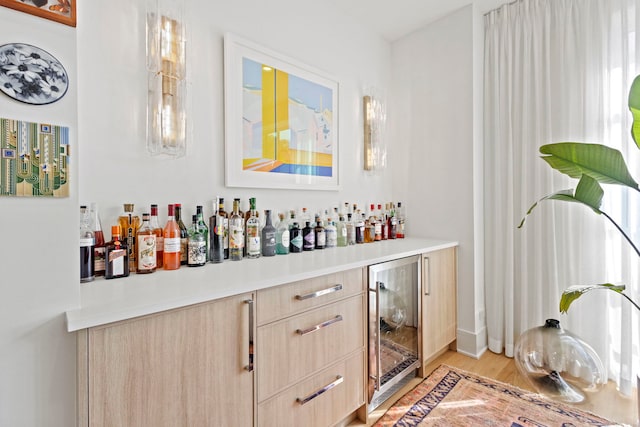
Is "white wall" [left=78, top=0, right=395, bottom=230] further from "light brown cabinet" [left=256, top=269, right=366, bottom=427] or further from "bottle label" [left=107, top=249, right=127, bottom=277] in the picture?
"light brown cabinet" [left=256, top=269, right=366, bottom=427]

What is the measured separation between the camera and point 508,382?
194 centimetres

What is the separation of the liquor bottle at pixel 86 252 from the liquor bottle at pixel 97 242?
0.05ft

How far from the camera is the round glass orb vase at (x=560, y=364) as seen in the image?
1506mm

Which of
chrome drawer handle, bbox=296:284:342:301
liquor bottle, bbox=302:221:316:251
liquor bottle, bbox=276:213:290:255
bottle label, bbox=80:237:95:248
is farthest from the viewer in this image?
liquor bottle, bbox=302:221:316:251

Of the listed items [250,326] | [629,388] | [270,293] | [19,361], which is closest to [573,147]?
[270,293]

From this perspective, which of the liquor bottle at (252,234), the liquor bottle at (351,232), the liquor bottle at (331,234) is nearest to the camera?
the liquor bottle at (252,234)

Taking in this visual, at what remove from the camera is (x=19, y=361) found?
844mm

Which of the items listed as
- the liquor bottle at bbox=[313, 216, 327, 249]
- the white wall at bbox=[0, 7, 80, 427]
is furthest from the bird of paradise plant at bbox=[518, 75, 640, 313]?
the white wall at bbox=[0, 7, 80, 427]

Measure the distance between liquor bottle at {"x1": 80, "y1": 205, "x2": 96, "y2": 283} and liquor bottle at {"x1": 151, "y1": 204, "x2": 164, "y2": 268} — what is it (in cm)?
23

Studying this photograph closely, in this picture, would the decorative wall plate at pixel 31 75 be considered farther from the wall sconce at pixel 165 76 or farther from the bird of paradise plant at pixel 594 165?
the bird of paradise plant at pixel 594 165

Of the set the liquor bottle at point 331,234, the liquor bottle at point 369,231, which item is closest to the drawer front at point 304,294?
the liquor bottle at point 331,234

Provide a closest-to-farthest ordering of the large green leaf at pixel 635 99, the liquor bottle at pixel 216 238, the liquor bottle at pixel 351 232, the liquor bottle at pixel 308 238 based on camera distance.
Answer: the large green leaf at pixel 635 99, the liquor bottle at pixel 216 238, the liquor bottle at pixel 308 238, the liquor bottle at pixel 351 232

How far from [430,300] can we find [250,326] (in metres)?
1.38

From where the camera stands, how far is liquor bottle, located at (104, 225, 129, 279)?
1229mm
